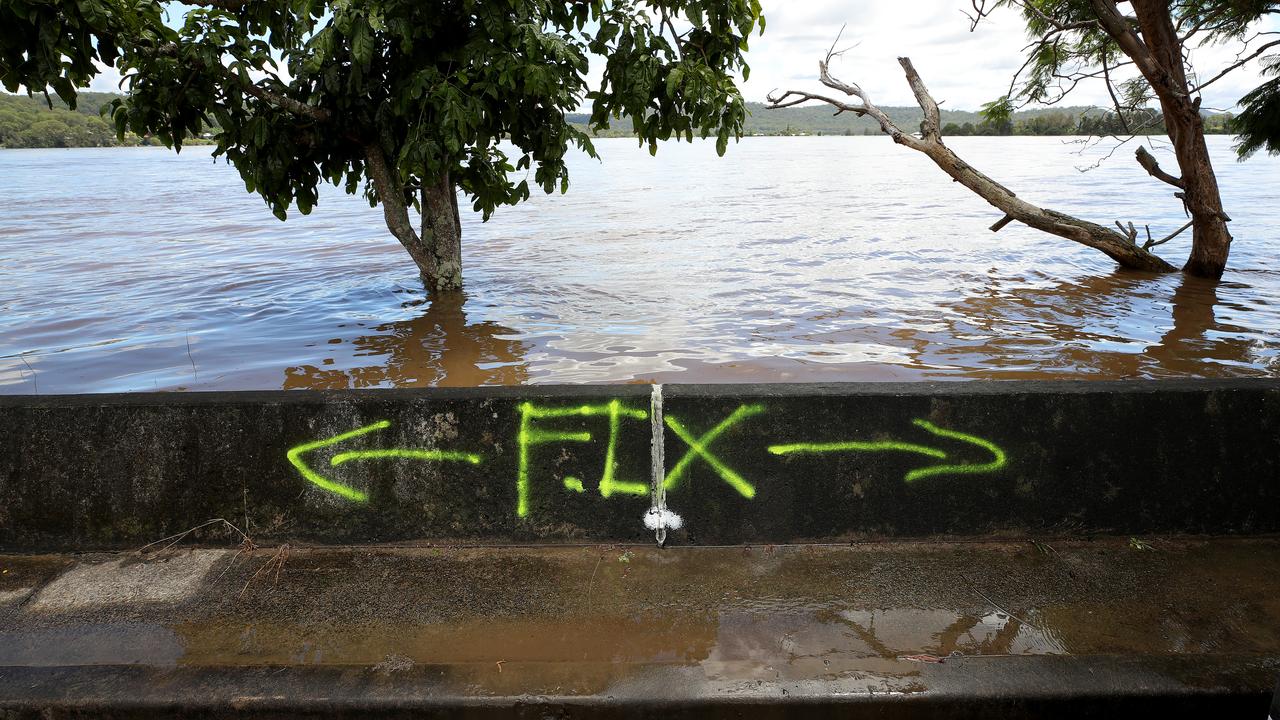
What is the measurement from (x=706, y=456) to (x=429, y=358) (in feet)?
17.1

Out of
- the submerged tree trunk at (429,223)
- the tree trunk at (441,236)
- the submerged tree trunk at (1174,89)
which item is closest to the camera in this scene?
the submerged tree trunk at (429,223)

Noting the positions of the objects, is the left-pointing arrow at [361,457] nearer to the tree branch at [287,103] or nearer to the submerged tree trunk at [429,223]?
the tree branch at [287,103]

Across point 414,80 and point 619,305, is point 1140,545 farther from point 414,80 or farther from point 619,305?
point 619,305

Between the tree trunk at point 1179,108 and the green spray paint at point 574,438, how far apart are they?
9247mm

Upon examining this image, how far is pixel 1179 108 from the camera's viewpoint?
10461mm

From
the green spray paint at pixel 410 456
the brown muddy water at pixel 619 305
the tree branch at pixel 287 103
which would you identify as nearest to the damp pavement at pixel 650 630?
the green spray paint at pixel 410 456

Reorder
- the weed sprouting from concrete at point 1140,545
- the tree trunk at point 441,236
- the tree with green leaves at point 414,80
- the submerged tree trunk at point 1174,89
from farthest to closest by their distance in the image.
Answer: the submerged tree trunk at point 1174,89 < the tree trunk at point 441,236 < the tree with green leaves at point 414,80 < the weed sprouting from concrete at point 1140,545

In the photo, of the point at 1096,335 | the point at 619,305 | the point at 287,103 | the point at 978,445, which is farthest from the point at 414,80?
the point at 1096,335

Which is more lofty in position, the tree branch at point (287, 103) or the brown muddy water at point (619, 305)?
the tree branch at point (287, 103)

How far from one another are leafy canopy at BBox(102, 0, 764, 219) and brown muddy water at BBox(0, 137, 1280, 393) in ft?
5.93

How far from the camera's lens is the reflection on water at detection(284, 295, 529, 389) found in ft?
25.0

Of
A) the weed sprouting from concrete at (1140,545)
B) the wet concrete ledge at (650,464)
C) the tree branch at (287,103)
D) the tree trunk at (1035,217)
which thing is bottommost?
the weed sprouting from concrete at (1140,545)

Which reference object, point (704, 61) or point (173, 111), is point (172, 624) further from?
point (704, 61)

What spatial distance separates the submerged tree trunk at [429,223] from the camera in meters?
9.08
